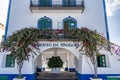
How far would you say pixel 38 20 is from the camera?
18.6m

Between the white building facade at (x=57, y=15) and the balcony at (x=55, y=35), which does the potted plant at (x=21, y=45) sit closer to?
the balcony at (x=55, y=35)

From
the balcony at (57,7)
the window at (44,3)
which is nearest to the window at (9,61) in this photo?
the balcony at (57,7)

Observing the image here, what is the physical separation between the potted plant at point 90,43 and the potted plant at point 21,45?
3.67 metres

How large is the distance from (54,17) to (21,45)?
21.1ft

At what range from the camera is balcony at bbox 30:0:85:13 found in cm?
1795

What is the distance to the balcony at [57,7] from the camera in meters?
18.0

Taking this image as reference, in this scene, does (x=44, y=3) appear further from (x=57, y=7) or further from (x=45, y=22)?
(x=45, y=22)

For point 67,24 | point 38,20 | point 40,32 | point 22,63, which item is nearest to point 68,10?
point 67,24

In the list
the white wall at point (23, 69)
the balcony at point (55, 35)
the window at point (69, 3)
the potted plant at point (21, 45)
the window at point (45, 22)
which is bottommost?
the white wall at point (23, 69)

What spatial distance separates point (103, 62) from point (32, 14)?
931cm

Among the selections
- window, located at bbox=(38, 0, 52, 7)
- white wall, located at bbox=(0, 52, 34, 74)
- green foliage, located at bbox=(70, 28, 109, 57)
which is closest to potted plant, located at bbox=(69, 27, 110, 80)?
green foliage, located at bbox=(70, 28, 109, 57)

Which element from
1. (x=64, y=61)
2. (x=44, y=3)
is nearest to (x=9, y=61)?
(x=44, y=3)

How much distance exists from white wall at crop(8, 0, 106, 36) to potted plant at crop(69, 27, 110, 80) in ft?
13.0

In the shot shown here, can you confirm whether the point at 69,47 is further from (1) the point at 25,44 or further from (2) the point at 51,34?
(1) the point at 25,44
